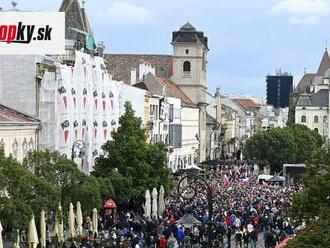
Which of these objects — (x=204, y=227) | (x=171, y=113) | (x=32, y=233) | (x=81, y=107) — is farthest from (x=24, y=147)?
(x=171, y=113)

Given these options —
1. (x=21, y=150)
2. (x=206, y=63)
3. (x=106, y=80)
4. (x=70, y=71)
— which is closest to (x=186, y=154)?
(x=206, y=63)

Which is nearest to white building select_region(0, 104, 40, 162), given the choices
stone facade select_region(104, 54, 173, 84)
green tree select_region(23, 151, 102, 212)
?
green tree select_region(23, 151, 102, 212)

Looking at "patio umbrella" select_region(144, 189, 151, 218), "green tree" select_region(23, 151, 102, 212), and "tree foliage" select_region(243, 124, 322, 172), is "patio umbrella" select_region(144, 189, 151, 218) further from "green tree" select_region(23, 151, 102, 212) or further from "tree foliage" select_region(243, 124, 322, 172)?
"tree foliage" select_region(243, 124, 322, 172)

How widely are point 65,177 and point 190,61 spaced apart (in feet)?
323

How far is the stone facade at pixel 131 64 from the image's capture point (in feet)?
456

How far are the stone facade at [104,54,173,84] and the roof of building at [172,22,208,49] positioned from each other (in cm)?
494

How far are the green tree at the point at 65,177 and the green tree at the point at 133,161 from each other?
14164 mm

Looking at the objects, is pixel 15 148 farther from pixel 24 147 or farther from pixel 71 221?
pixel 71 221

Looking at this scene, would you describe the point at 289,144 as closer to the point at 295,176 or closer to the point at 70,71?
the point at 295,176

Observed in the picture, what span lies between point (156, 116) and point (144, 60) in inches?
1287

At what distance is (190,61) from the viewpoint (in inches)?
5812

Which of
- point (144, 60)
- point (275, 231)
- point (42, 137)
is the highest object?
point (144, 60)

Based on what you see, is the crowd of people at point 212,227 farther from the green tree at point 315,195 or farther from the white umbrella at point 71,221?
the green tree at point 315,195

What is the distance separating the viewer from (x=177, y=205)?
2783 inches
